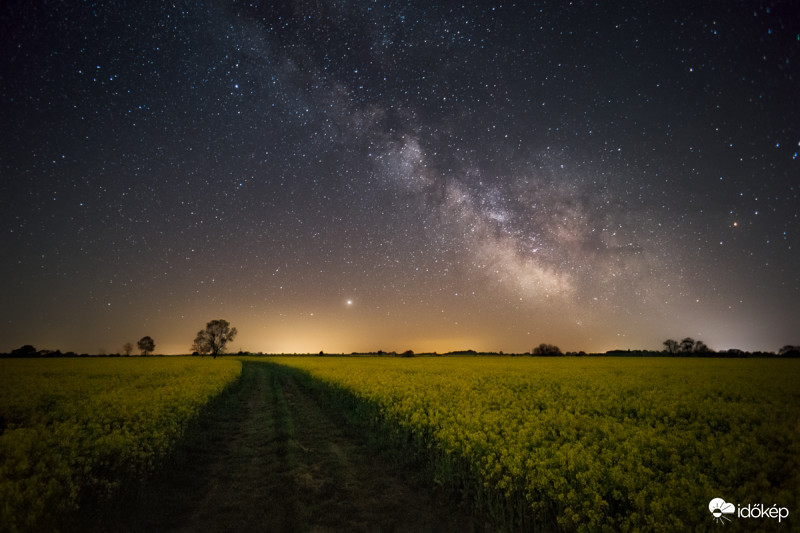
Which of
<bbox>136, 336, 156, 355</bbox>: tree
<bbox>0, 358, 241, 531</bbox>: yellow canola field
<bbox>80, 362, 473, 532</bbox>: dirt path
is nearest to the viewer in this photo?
<bbox>0, 358, 241, 531</bbox>: yellow canola field

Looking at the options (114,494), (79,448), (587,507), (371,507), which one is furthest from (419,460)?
(79,448)

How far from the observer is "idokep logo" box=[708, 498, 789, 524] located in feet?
13.4

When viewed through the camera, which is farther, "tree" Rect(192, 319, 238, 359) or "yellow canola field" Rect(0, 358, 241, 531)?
"tree" Rect(192, 319, 238, 359)

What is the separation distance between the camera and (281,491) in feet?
25.0

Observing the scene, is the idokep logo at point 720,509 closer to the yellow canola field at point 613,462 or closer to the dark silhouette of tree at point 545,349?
the yellow canola field at point 613,462

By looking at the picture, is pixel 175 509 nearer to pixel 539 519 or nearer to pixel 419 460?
pixel 419 460

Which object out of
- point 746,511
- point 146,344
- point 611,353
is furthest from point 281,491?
point 146,344

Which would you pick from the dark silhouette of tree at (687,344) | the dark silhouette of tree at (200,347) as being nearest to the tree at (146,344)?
the dark silhouette of tree at (200,347)

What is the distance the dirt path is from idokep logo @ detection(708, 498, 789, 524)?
3590 millimetres

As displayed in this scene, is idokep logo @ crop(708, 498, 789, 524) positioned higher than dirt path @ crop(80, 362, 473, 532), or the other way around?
idokep logo @ crop(708, 498, 789, 524)

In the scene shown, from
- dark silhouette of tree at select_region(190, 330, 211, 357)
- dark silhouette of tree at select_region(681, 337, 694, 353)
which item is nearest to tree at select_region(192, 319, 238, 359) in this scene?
dark silhouette of tree at select_region(190, 330, 211, 357)

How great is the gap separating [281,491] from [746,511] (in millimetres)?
7498

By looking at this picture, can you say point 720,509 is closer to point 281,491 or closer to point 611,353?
point 281,491

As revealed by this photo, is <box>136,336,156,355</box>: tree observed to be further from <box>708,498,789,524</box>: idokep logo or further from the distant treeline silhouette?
<box>708,498,789,524</box>: idokep logo
